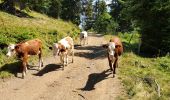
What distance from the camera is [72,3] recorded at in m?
86.1

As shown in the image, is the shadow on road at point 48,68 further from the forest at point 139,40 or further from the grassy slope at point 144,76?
the grassy slope at point 144,76

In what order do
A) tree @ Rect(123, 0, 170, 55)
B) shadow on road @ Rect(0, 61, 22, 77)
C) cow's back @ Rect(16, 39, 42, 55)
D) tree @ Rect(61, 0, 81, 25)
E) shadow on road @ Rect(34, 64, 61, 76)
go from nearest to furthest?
cow's back @ Rect(16, 39, 42, 55), shadow on road @ Rect(0, 61, 22, 77), shadow on road @ Rect(34, 64, 61, 76), tree @ Rect(123, 0, 170, 55), tree @ Rect(61, 0, 81, 25)

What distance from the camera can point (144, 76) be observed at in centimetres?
2148

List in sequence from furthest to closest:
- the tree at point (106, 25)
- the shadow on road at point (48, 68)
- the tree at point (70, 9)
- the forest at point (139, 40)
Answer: the tree at point (70, 9)
the tree at point (106, 25)
the shadow on road at point (48, 68)
the forest at point (139, 40)

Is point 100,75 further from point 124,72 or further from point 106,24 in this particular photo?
point 106,24

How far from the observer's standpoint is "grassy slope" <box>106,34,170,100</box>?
718 inches

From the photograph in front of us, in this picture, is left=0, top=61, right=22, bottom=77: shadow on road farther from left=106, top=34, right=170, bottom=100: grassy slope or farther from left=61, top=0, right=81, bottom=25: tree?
left=61, top=0, right=81, bottom=25: tree

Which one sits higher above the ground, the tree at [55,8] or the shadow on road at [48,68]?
the tree at [55,8]

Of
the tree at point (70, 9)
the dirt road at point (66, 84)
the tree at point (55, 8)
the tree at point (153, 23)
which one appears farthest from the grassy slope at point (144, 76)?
the tree at point (70, 9)

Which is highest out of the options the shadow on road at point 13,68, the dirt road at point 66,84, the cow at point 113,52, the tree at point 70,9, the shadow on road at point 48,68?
the tree at point 70,9

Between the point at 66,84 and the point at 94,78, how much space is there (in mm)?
2124

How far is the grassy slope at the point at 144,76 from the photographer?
718 inches

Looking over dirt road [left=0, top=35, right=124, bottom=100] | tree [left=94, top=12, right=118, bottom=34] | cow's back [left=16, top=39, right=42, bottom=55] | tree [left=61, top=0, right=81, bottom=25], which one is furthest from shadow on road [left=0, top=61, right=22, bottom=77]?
tree [left=61, top=0, right=81, bottom=25]

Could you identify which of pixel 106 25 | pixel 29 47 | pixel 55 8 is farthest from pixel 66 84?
pixel 106 25
